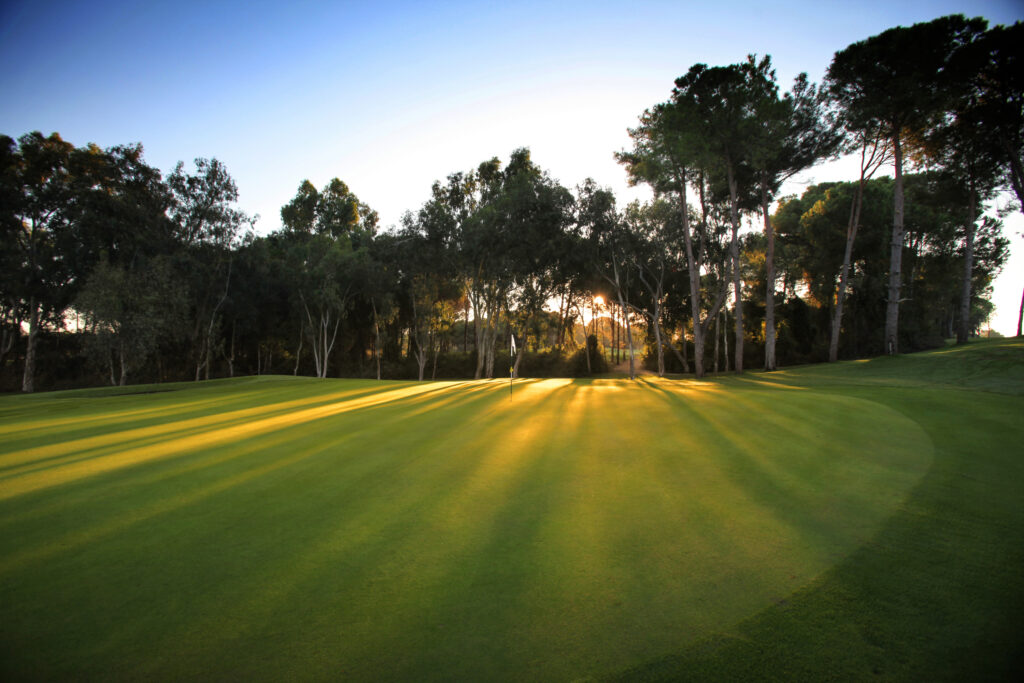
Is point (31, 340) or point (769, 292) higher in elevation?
point (769, 292)

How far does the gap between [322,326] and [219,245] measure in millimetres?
9002

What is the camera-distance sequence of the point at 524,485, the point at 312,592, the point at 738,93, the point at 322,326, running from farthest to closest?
the point at 322,326 → the point at 738,93 → the point at 524,485 → the point at 312,592

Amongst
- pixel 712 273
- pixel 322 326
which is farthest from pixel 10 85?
pixel 712 273

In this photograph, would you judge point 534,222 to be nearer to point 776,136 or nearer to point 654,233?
point 654,233

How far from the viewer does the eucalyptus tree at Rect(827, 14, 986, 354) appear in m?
18.0

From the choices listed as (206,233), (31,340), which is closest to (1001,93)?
(206,233)

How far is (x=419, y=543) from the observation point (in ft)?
9.68

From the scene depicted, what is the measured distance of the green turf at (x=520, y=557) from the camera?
191 cm

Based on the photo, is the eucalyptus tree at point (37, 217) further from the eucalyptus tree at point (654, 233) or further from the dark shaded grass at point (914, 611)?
the dark shaded grass at point (914, 611)

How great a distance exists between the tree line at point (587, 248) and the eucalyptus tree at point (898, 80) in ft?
0.29

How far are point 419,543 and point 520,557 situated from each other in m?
0.75

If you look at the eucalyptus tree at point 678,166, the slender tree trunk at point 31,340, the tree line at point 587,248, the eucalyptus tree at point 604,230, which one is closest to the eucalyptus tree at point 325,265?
the tree line at point 587,248

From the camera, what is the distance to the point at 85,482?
4324 millimetres

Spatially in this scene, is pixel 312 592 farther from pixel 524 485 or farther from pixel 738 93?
pixel 738 93
